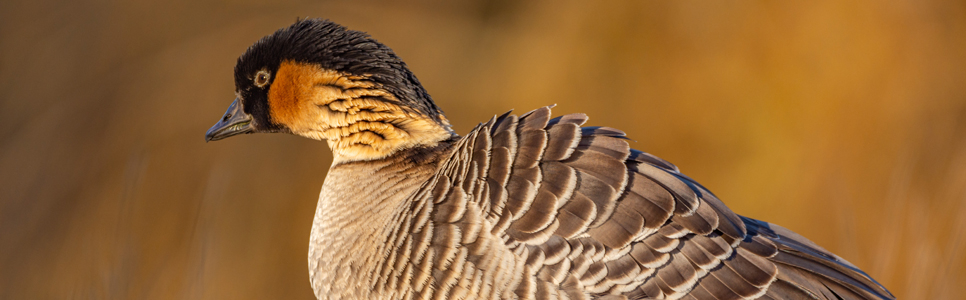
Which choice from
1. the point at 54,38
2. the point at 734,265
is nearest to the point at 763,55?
the point at 734,265

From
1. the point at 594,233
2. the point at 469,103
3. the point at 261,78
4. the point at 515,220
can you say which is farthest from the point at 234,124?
the point at 469,103

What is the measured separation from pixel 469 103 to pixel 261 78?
526cm

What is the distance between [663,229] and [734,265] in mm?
303

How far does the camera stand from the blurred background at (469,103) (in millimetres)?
6703

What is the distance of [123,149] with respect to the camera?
7.02 m

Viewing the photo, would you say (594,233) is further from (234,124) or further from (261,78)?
(234,124)

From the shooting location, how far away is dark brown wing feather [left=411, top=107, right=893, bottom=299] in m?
2.39

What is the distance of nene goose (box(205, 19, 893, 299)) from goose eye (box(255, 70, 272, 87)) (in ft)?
0.82

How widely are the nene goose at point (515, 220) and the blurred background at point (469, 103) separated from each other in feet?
11.8

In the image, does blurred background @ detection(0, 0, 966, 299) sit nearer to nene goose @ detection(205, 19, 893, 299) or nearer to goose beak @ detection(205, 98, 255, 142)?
goose beak @ detection(205, 98, 255, 142)

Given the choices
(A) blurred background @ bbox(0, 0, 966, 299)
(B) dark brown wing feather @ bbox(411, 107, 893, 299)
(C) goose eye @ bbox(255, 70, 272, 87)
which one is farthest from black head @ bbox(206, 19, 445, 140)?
(A) blurred background @ bbox(0, 0, 966, 299)

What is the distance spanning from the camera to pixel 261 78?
3.27m

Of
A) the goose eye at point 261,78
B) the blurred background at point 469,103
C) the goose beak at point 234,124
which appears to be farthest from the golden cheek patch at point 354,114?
the blurred background at point 469,103

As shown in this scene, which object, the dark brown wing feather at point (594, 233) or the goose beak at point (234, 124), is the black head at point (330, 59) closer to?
the goose beak at point (234, 124)
